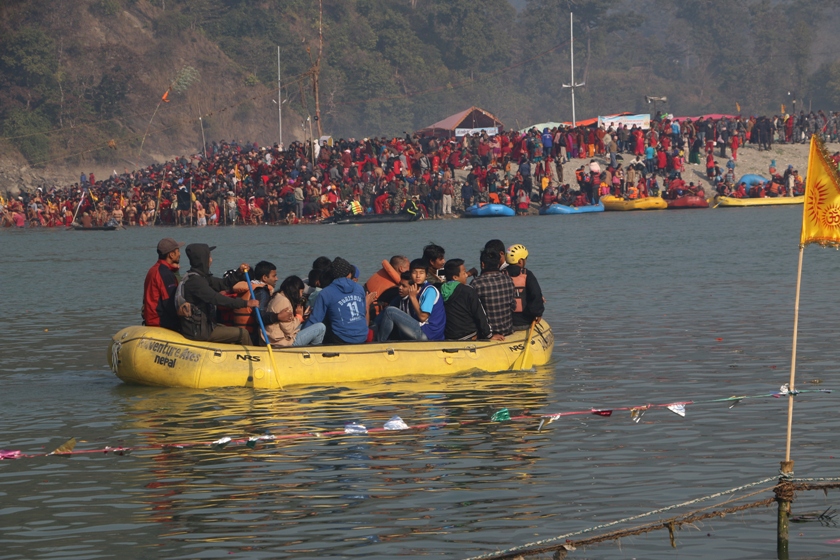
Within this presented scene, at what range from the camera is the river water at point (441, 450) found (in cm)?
876

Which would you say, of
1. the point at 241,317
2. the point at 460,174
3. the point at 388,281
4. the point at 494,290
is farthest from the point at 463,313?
the point at 460,174

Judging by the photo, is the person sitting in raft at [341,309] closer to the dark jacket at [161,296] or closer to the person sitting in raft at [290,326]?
the person sitting in raft at [290,326]

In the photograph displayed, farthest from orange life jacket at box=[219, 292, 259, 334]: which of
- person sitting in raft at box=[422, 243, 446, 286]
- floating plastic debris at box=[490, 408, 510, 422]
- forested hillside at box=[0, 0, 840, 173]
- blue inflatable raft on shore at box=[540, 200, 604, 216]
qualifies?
forested hillside at box=[0, 0, 840, 173]

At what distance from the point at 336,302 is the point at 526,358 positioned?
2481mm

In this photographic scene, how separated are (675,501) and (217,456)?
4.05 meters

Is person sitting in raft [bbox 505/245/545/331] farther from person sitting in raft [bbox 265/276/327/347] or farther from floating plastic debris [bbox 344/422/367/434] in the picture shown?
floating plastic debris [bbox 344/422/367/434]

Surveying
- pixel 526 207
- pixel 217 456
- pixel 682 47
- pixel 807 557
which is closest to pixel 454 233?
pixel 526 207

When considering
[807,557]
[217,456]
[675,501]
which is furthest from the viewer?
[217,456]

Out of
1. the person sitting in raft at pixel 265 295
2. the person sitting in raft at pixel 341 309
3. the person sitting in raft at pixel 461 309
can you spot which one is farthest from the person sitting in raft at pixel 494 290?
the person sitting in raft at pixel 265 295

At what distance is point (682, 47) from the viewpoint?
178 m

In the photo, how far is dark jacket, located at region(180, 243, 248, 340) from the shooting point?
1423 cm

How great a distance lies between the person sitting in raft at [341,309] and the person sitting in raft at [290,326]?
0.11 m

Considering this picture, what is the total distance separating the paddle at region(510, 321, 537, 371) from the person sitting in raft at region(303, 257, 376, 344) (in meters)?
1.90

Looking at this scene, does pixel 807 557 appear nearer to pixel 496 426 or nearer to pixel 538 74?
pixel 496 426
